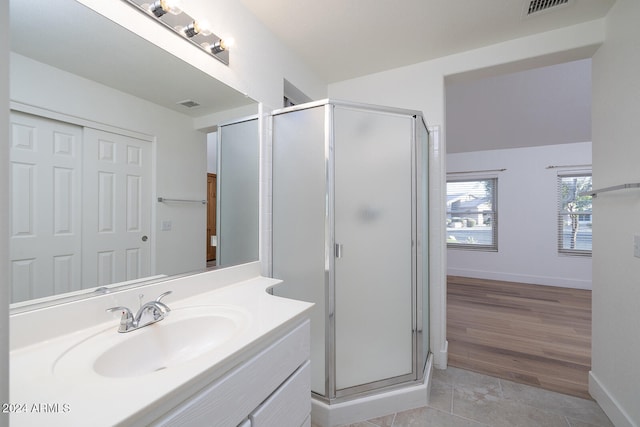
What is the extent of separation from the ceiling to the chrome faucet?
1.67 m

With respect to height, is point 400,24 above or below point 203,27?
above

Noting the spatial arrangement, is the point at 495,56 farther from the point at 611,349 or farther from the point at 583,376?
the point at 583,376

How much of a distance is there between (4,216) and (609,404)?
2689mm

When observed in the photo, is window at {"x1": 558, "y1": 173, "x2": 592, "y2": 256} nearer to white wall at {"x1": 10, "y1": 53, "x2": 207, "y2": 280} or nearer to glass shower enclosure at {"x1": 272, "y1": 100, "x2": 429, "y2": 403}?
glass shower enclosure at {"x1": 272, "y1": 100, "x2": 429, "y2": 403}

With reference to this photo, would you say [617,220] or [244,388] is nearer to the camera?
[244,388]

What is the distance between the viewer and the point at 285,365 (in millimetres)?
1000

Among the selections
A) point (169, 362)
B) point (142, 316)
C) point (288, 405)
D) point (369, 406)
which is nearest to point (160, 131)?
point (142, 316)

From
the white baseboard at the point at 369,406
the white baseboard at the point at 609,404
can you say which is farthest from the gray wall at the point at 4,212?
the white baseboard at the point at 609,404

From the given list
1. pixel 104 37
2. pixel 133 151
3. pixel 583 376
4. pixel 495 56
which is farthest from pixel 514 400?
pixel 104 37

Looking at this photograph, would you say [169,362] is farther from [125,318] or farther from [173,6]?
[173,6]

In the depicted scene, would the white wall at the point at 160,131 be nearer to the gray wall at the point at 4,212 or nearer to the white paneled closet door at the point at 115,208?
the white paneled closet door at the point at 115,208

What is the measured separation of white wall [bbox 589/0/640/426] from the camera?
1406 millimetres

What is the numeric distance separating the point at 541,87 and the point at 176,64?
381cm

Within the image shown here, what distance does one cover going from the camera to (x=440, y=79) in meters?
2.16
